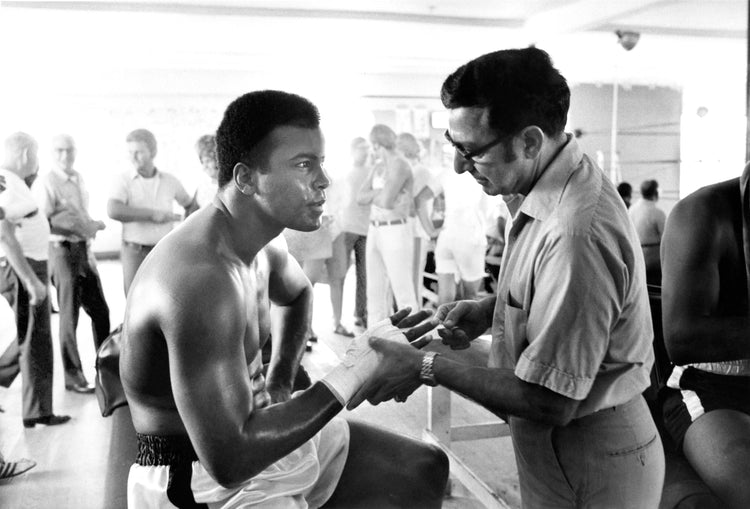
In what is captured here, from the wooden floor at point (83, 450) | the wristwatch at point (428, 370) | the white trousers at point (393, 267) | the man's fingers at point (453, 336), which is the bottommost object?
the wooden floor at point (83, 450)

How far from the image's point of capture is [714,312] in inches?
63.2

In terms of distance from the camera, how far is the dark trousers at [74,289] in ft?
12.5

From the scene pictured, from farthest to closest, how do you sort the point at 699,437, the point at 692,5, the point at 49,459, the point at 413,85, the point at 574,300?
the point at 692,5 → the point at 413,85 → the point at 49,459 → the point at 699,437 → the point at 574,300

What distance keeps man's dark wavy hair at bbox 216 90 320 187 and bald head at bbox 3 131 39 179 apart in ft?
6.60

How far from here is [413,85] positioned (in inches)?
219

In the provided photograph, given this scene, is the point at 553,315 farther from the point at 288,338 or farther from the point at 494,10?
the point at 494,10

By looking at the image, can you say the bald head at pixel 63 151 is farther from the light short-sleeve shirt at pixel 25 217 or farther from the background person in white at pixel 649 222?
the background person in white at pixel 649 222

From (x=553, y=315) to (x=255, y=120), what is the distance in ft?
2.44

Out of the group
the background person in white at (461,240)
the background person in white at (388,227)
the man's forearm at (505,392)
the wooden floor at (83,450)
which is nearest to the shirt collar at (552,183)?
the man's forearm at (505,392)

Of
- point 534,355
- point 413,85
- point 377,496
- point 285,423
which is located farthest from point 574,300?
point 413,85

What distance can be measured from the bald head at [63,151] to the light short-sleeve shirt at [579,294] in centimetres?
283

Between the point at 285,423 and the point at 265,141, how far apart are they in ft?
1.96

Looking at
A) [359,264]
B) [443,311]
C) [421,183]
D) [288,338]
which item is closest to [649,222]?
[421,183]

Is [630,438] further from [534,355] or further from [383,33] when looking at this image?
[383,33]
